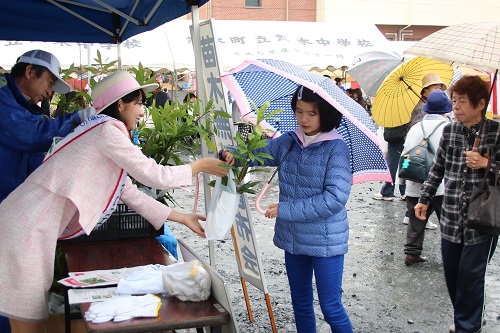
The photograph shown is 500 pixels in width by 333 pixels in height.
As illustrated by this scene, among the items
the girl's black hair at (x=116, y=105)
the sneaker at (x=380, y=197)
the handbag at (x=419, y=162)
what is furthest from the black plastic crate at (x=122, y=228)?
the sneaker at (x=380, y=197)

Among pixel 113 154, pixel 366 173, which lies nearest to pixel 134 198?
pixel 113 154

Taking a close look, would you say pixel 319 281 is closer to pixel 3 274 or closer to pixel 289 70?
pixel 289 70

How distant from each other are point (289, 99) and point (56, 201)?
1786 millimetres

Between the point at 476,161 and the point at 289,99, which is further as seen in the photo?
the point at 289,99

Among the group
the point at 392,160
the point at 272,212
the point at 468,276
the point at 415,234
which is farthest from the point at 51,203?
the point at 392,160

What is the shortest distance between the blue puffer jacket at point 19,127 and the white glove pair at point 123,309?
1436 mm

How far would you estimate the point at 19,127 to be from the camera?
141 inches

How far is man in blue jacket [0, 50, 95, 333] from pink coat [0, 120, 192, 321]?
648 millimetres

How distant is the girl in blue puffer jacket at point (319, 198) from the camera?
3.37m

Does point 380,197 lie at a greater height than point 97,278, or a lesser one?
lesser

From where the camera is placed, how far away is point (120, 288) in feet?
8.51

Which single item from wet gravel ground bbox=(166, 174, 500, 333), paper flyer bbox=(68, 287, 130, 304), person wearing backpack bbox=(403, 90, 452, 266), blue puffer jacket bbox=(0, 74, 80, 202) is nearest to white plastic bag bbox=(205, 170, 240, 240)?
paper flyer bbox=(68, 287, 130, 304)

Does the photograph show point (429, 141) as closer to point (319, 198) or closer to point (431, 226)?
point (431, 226)

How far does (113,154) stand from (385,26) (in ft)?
116
